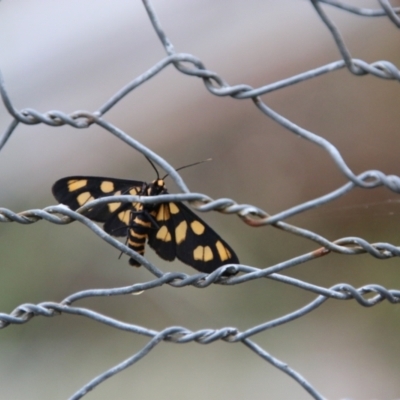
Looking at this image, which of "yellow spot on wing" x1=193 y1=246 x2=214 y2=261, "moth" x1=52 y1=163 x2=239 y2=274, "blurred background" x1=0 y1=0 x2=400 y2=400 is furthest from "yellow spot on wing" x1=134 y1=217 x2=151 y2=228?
"blurred background" x1=0 y1=0 x2=400 y2=400

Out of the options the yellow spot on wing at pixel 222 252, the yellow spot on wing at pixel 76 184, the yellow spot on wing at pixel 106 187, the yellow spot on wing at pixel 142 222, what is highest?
the yellow spot on wing at pixel 76 184

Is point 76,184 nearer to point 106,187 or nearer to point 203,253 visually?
point 106,187

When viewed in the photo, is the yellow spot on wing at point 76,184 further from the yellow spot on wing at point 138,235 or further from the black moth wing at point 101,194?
the yellow spot on wing at point 138,235

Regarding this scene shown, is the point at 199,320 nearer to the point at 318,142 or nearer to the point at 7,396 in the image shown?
the point at 7,396

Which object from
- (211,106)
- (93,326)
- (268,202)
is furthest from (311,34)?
(93,326)

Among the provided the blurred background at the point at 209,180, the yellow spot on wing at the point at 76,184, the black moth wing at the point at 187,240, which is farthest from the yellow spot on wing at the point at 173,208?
the blurred background at the point at 209,180

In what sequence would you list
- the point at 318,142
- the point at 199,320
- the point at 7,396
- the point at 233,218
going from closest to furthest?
the point at 318,142 → the point at 7,396 → the point at 199,320 → the point at 233,218
